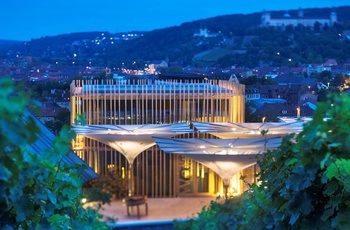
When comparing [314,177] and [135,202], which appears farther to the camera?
[135,202]

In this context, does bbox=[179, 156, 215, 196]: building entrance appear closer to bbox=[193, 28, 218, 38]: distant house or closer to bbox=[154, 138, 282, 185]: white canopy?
bbox=[154, 138, 282, 185]: white canopy

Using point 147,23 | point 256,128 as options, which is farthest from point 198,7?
point 256,128

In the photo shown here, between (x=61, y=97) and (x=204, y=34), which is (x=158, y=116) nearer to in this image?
(x=61, y=97)

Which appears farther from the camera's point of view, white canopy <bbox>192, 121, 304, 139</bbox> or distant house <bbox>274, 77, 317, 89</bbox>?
distant house <bbox>274, 77, 317, 89</bbox>

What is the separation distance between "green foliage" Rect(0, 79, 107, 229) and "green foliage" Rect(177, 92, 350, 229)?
753mm

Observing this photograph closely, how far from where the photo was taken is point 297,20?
14609 mm

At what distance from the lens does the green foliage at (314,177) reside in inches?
72.9

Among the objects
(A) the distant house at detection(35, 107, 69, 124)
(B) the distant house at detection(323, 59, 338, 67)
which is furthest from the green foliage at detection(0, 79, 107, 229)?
(B) the distant house at detection(323, 59, 338, 67)

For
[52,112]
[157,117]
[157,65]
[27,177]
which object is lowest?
[157,117]

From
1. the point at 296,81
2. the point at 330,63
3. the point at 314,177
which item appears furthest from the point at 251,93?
the point at 314,177

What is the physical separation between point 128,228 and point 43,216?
6.85 meters

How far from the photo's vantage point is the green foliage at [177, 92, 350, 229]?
185 centimetres

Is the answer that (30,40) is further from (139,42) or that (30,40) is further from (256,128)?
(256,128)

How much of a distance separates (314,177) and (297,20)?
1292 centimetres
